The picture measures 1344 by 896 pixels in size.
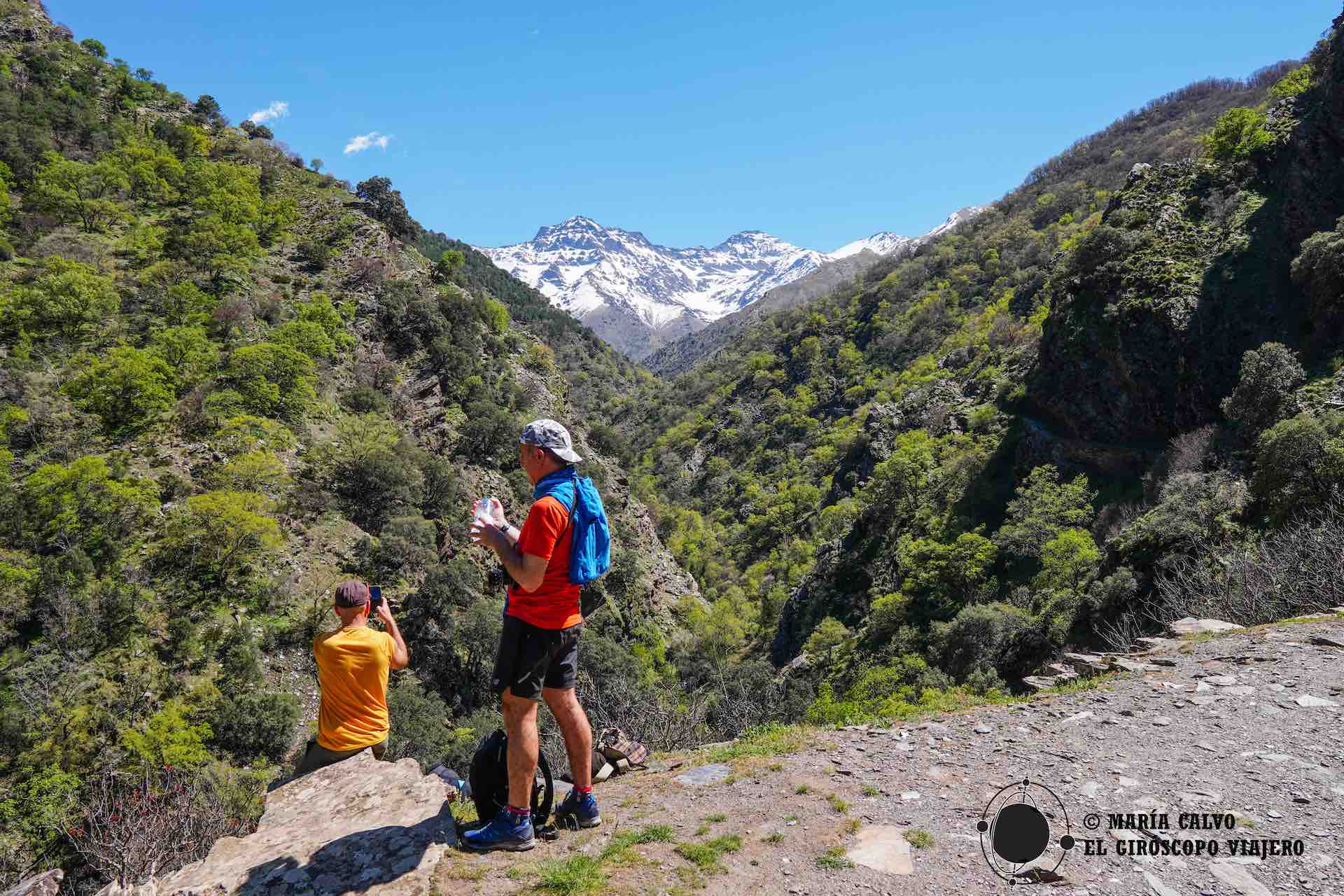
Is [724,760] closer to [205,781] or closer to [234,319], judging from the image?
[205,781]

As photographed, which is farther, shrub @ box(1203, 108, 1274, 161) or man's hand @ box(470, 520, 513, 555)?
shrub @ box(1203, 108, 1274, 161)

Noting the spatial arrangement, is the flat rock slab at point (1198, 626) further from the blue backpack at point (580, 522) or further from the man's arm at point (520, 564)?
the man's arm at point (520, 564)

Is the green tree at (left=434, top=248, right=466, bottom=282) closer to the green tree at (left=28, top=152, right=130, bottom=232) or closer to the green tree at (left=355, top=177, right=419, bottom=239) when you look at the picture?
the green tree at (left=355, top=177, right=419, bottom=239)

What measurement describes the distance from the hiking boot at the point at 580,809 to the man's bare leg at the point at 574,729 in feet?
0.39

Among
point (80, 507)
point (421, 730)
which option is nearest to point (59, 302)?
point (80, 507)

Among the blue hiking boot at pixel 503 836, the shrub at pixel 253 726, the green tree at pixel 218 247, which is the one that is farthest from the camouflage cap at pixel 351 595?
the green tree at pixel 218 247

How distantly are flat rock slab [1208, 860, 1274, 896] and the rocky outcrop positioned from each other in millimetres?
4279

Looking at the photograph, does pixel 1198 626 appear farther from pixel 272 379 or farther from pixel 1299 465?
pixel 272 379

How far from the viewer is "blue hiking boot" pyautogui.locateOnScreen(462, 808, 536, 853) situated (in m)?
3.63

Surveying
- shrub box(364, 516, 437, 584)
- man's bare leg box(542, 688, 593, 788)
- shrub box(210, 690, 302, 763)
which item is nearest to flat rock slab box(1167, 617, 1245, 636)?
man's bare leg box(542, 688, 593, 788)

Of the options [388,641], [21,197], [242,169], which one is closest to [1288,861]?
[388,641]

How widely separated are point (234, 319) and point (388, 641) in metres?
34.5

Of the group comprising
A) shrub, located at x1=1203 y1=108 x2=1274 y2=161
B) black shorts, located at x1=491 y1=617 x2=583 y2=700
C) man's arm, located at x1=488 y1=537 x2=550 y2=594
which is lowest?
black shorts, located at x1=491 y1=617 x2=583 y2=700

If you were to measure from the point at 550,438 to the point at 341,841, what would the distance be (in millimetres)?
2599
